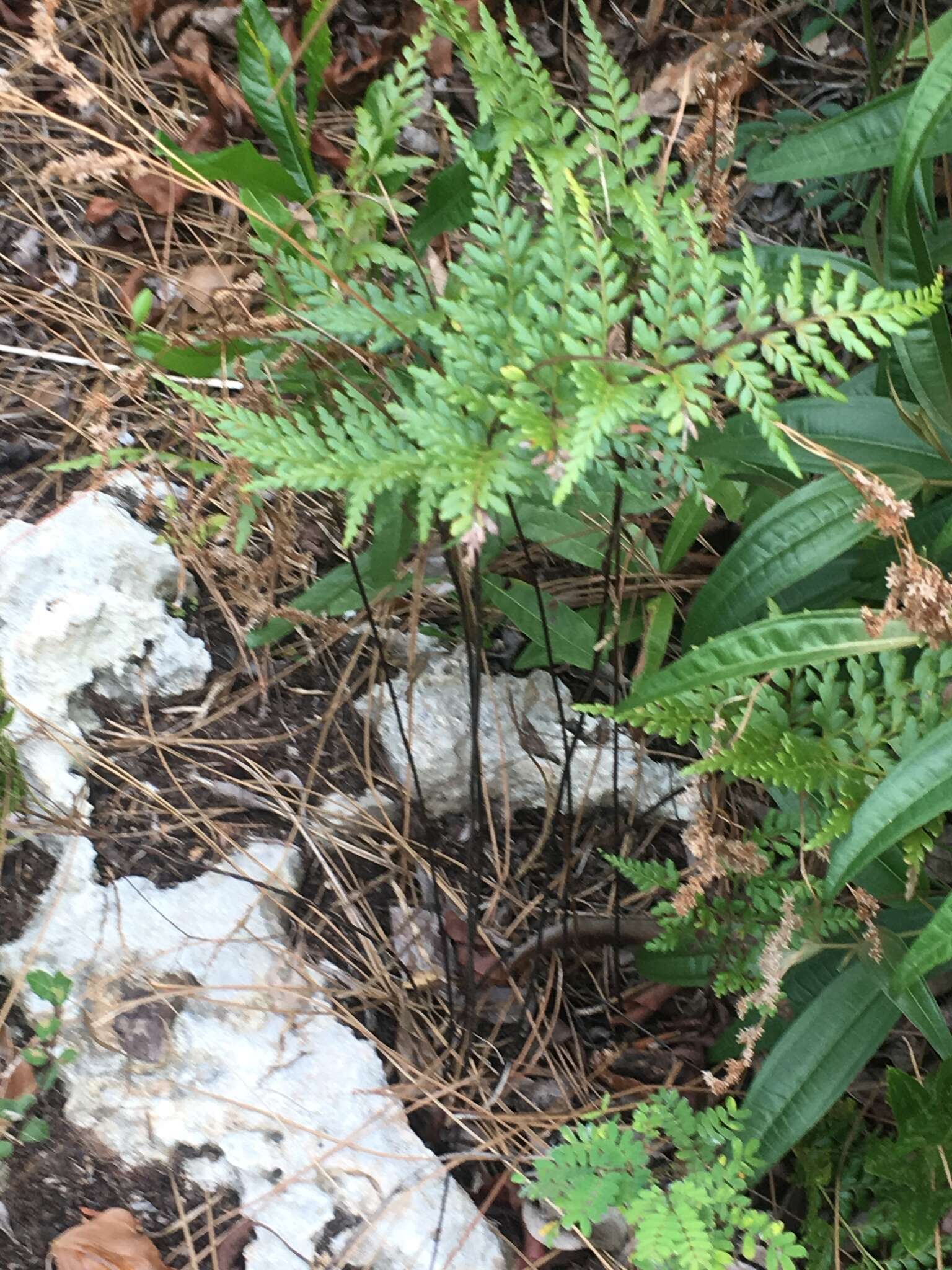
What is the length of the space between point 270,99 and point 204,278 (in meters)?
0.92

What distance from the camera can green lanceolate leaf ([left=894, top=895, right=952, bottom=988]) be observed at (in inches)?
40.3

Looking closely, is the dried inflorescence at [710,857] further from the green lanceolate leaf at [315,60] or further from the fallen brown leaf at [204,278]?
the fallen brown leaf at [204,278]

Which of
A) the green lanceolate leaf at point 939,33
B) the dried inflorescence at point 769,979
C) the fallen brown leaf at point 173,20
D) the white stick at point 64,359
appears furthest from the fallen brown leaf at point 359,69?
the dried inflorescence at point 769,979

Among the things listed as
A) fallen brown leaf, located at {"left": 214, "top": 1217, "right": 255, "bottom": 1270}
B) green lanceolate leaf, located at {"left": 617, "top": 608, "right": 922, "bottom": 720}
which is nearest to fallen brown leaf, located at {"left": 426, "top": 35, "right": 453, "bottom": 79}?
green lanceolate leaf, located at {"left": 617, "top": 608, "right": 922, "bottom": 720}

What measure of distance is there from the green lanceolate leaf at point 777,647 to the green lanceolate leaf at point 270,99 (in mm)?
841

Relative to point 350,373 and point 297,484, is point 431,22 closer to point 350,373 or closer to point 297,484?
point 350,373

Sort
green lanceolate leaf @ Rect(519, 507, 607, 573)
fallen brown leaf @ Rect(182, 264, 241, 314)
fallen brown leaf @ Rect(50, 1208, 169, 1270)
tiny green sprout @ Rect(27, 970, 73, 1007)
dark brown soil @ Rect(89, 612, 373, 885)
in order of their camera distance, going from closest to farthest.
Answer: fallen brown leaf @ Rect(50, 1208, 169, 1270)
tiny green sprout @ Rect(27, 970, 73, 1007)
green lanceolate leaf @ Rect(519, 507, 607, 573)
dark brown soil @ Rect(89, 612, 373, 885)
fallen brown leaf @ Rect(182, 264, 241, 314)

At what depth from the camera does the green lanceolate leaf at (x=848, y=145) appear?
138cm

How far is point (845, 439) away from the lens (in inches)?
53.1

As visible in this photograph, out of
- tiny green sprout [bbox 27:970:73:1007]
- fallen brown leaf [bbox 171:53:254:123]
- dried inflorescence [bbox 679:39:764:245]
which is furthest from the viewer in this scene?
fallen brown leaf [bbox 171:53:254:123]

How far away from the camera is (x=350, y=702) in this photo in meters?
1.72

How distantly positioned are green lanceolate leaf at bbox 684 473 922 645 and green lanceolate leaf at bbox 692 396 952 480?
0.15ft

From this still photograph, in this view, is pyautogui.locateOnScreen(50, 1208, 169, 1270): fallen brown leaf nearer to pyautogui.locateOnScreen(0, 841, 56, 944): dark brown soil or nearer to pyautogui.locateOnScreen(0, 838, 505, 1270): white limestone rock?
pyautogui.locateOnScreen(0, 838, 505, 1270): white limestone rock

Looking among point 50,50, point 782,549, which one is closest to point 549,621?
point 782,549
